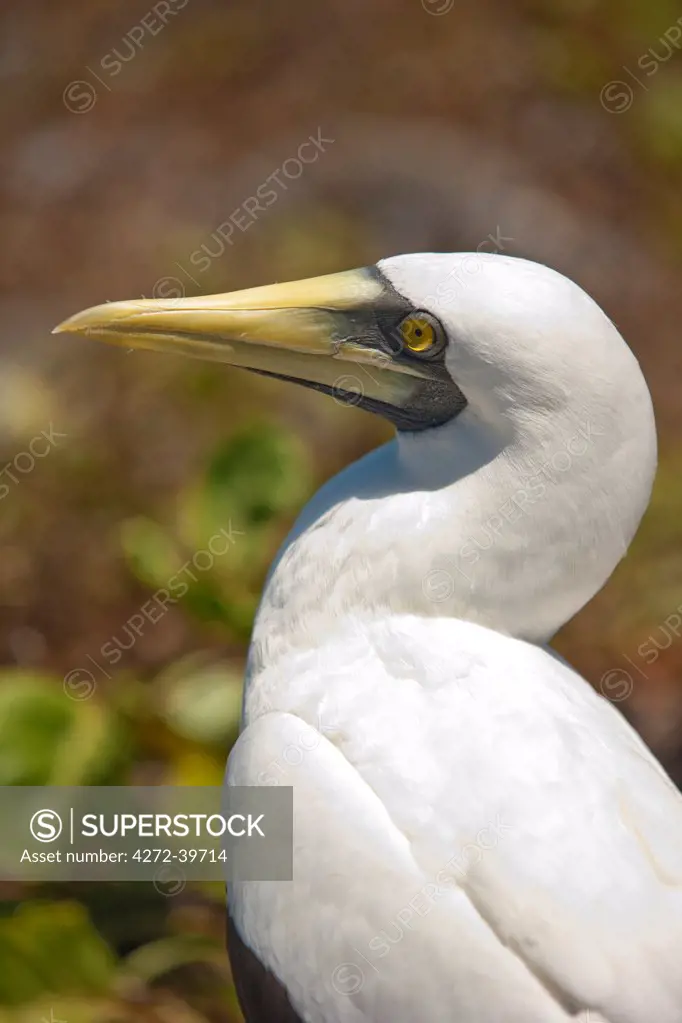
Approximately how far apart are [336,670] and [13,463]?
2726 mm

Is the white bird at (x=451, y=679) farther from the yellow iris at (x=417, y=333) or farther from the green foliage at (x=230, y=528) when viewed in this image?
the green foliage at (x=230, y=528)

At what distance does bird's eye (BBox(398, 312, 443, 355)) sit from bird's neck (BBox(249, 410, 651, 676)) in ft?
0.41

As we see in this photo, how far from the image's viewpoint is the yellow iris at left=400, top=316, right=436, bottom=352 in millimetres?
2002

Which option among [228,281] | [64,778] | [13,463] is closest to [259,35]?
[228,281]

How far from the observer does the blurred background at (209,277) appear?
9.98 feet

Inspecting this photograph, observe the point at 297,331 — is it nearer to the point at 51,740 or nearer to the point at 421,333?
the point at 421,333

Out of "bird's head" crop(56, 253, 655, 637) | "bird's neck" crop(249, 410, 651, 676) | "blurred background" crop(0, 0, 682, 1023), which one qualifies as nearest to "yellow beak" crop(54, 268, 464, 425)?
"bird's head" crop(56, 253, 655, 637)

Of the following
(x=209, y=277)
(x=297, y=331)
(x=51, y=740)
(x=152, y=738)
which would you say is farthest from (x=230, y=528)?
(x=209, y=277)

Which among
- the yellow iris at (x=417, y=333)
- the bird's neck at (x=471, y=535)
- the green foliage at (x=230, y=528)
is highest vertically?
the yellow iris at (x=417, y=333)

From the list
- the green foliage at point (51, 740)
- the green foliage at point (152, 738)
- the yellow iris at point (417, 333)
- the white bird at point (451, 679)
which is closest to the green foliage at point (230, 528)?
the green foliage at point (152, 738)

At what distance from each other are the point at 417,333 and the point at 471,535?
34cm

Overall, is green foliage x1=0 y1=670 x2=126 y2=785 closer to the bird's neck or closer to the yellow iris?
the bird's neck

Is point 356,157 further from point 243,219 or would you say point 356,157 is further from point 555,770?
point 555,770

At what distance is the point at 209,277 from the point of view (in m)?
5.38
